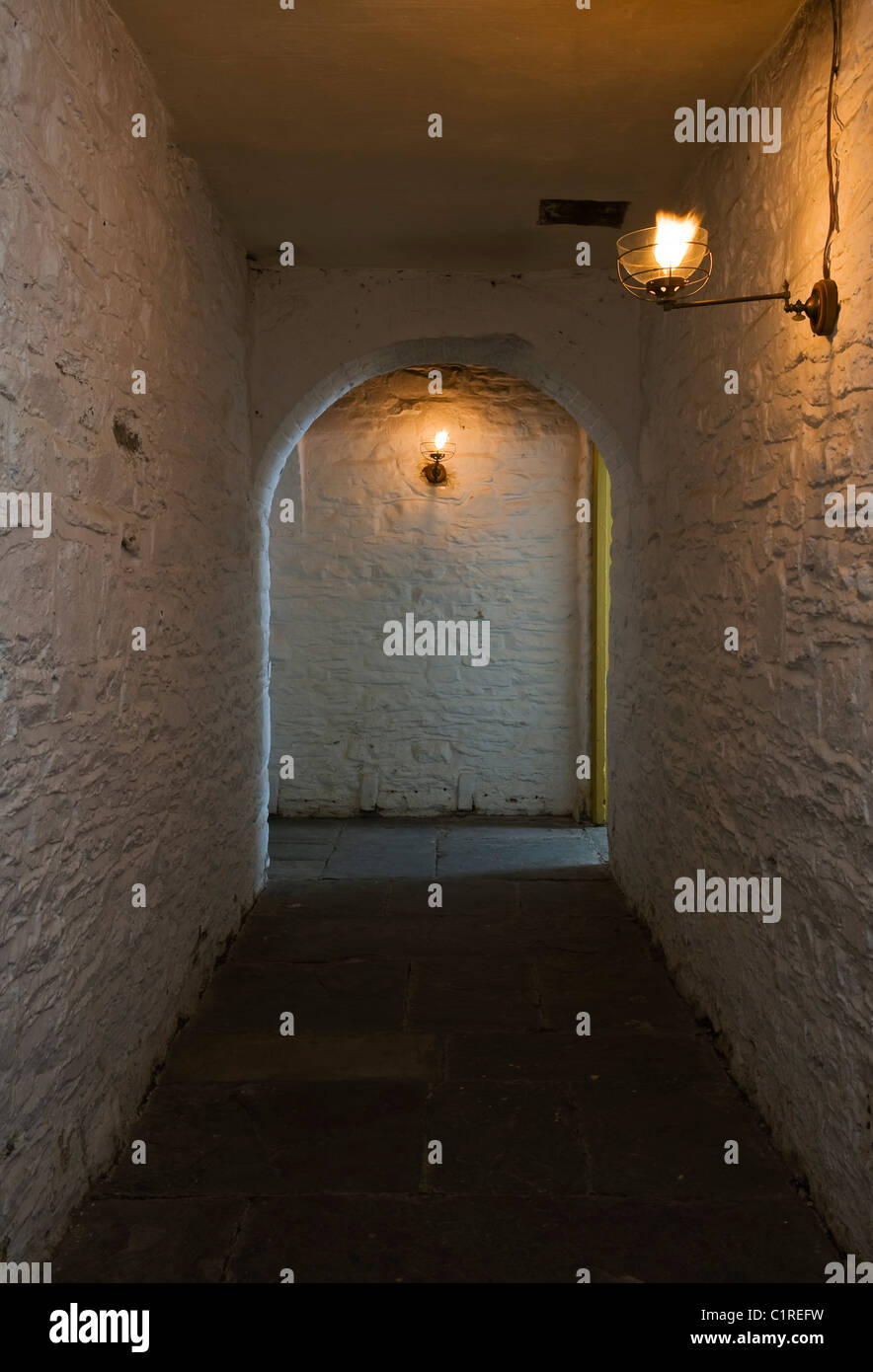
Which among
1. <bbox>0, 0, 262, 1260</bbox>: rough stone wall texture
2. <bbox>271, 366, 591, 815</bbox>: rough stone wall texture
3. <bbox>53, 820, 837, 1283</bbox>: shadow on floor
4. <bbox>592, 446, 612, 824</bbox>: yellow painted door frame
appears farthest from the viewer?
<bbox>271, 366, 591, 815</bbox>: rough stone wall texture

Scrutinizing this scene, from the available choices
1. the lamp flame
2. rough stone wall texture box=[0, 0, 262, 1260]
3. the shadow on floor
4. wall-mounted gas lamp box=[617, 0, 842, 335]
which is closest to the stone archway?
rough stone wall texture box=[0, 0, 262, 1260]

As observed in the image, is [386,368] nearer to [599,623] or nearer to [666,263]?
[599,623]

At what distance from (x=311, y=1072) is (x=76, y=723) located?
1530 mm

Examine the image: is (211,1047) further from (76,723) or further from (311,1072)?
(76,723)

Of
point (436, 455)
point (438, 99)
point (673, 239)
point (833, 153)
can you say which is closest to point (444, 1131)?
point (673, 239)

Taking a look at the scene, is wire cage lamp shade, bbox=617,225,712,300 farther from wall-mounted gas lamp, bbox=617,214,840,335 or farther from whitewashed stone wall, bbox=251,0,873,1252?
whitewashed stone wall, bbox=251,0,873,1252

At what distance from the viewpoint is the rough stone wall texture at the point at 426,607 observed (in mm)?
7941

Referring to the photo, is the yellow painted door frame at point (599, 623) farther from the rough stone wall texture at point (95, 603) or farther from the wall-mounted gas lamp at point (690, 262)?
the wall-mounted gas lamp at point (690, 262)

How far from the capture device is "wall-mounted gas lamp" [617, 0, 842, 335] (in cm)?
269

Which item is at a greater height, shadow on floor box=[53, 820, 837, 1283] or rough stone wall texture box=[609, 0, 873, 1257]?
rough stone wall texture box=[609, 0, 873, 1257]

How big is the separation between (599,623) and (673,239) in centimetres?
487

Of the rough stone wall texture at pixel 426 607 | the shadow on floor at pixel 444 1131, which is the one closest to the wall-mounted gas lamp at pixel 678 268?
the shadow on floor at pixel 444 1131

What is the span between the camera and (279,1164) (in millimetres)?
2936
